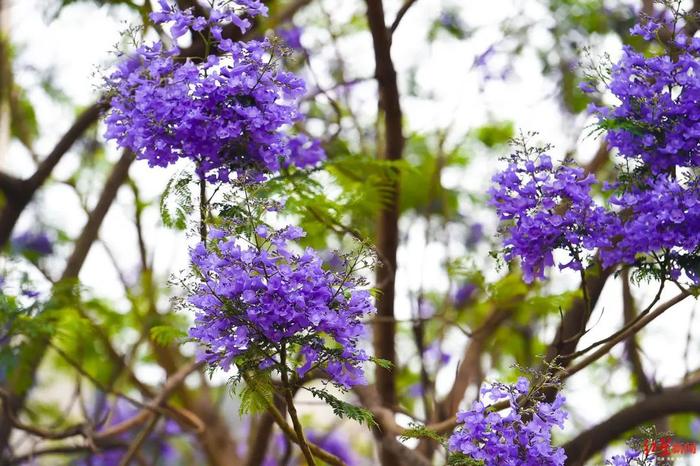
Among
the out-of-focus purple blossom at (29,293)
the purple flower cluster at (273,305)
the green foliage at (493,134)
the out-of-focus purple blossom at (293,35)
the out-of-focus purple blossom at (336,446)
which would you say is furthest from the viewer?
the out-of-focus purple blossom at (336,446)

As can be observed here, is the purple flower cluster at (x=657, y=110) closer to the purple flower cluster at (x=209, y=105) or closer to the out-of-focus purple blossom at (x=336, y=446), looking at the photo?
the purple flower cluster at (x=209, y=105)

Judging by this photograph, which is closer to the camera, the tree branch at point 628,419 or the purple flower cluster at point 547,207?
the purple flower cluster at point 547,207

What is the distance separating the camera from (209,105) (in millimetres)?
3525

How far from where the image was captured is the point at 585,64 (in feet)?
13.5

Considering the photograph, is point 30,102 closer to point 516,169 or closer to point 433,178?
point 433,178

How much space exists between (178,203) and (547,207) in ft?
4.51

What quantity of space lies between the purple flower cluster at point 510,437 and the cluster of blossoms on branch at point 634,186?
2.48 ft

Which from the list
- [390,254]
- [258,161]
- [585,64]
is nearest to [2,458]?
[390,254]

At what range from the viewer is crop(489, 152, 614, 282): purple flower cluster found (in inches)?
151

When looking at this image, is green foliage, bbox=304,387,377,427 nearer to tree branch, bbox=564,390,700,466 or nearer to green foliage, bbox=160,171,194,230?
green foliage, bbox=160,171,194,230

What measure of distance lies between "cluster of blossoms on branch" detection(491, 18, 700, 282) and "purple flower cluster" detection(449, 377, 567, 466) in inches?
29.8

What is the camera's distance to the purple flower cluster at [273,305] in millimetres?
3072

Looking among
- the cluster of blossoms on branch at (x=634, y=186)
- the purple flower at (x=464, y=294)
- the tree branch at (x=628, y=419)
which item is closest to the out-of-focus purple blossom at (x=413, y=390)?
the purple flower at (x=464, y=294)
